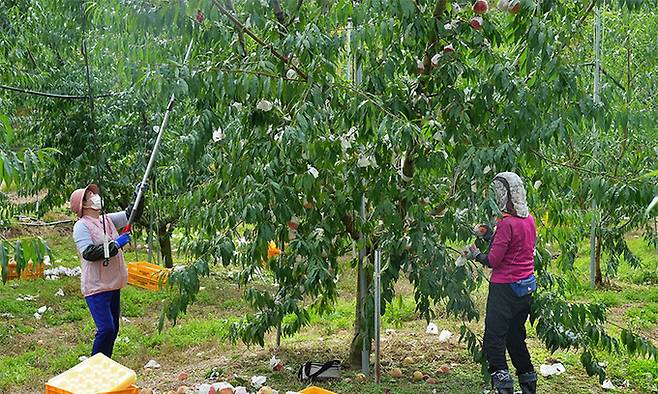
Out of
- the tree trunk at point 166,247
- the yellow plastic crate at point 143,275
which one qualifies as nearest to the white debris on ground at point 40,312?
the yellow plastic crate at point 143,275

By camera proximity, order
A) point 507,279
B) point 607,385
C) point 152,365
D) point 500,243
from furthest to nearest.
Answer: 1. point 152,365
2. point 607,385
3. point 507,279
4. point 500,243

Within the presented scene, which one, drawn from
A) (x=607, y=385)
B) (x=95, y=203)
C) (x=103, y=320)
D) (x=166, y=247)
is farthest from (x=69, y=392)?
(x=166, y=247)

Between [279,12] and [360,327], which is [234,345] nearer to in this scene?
[360,327]

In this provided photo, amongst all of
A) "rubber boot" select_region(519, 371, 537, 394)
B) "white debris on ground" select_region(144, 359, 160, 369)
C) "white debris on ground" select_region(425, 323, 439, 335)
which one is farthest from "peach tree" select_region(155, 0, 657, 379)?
"white debris on ground" select_region(425, 323, 439, 335)

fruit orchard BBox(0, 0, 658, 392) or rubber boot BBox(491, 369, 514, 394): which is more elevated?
fruit orchard BBox(0, 0, 658, 392)

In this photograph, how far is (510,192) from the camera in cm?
462

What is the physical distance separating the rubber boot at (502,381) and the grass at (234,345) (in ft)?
1.65

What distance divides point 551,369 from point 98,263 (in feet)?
11.5

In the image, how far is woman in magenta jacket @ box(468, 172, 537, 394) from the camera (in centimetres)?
475

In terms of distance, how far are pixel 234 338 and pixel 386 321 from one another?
95.6 inches

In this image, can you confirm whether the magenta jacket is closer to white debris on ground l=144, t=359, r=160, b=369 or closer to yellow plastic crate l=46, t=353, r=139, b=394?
yellow plastic crate l=46, t=353, r=139, b=394

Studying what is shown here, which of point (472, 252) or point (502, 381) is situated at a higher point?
point (472, 252)

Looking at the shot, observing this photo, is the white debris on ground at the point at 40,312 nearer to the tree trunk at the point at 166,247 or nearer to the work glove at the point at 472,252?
the tree trunk at the point at 166,247

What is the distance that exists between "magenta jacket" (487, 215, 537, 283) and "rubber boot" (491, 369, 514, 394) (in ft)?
1.97
